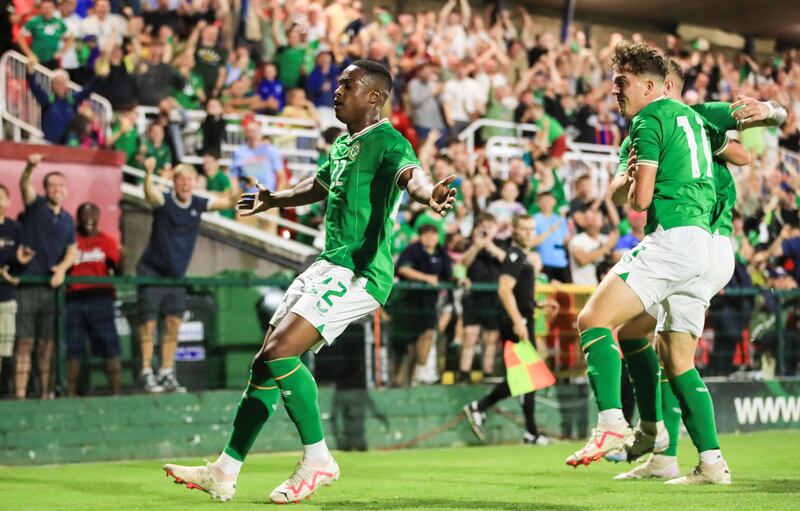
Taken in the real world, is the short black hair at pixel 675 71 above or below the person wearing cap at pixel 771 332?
above

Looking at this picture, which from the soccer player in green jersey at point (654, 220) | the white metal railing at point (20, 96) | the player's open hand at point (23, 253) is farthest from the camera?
the white metal railing at point (20, 96)

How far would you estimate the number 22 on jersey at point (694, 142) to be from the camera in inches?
285

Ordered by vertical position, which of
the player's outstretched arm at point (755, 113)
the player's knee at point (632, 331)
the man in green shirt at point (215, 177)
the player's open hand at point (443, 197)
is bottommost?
→ the player's knee at point (632, 331)

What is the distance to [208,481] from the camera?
268 inches

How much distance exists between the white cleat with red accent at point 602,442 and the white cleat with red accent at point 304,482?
1306mm

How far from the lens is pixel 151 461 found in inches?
438

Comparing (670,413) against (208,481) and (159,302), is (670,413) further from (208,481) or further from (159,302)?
(159,302)

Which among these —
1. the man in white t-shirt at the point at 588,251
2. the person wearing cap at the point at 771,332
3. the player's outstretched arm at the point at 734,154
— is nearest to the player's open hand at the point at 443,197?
the player's outstretched arm at the point at 734,154

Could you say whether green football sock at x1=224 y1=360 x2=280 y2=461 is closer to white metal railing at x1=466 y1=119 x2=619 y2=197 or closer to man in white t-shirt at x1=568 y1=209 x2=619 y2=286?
man in white t-shirt at x1=568 y1=209 x2=619 y2=286

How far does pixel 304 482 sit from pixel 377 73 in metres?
2.28

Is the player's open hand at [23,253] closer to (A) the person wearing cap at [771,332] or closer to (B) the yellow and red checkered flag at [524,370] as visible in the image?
(B) the yellow and red checkered flag at [524,370]

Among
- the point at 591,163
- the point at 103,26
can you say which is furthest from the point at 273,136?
the point at 591,163

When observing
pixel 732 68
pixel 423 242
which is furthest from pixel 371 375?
pixel 732 68

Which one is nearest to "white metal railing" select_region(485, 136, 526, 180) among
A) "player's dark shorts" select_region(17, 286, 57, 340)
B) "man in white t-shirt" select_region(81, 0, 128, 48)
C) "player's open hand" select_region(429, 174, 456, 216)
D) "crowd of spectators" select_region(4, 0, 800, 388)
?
"crowd of spectators" select_region(4, 0, 800, 388)
